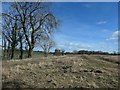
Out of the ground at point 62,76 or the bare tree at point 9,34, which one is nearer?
the ground at point 62,76

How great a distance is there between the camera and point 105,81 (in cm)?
1155

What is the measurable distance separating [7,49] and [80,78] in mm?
23883

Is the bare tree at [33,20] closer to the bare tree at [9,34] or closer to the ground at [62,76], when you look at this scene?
the bare tree at [9,34]

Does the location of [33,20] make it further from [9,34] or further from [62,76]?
[62,76]

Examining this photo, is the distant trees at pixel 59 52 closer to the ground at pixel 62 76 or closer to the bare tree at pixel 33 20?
the bare tree at pixel 33 20

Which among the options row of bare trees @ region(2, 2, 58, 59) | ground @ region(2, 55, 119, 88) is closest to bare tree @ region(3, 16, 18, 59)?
row of bare trees @ region(2, 2, 58, 59)

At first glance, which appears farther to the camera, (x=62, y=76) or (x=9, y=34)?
(x=9, y=34)

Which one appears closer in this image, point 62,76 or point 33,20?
point 62,76

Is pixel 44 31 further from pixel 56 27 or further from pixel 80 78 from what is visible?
pixel 80 78

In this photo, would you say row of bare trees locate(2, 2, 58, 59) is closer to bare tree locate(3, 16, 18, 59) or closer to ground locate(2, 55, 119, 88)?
bare tree locate(3, 16, 18, 59)

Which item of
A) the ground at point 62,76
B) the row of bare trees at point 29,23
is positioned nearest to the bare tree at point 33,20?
the row of bare trees at point 29,23

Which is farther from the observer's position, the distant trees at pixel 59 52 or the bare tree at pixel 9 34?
the distant trees at pixel 59 52

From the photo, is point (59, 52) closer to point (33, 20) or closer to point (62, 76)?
point (33, 20)

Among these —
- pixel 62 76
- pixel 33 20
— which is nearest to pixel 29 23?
pixel 33 20
